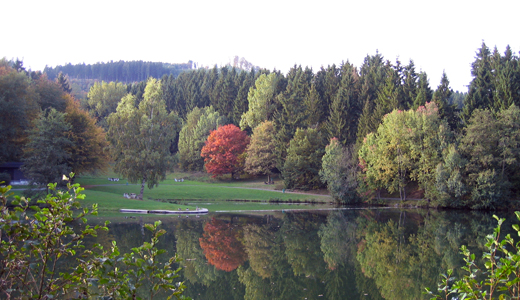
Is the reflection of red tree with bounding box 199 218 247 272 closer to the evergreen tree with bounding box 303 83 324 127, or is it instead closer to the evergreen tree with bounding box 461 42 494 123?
the evergreen tree with bounding box 461 42 494 123

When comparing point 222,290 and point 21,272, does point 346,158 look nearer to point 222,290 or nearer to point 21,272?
point 222,290

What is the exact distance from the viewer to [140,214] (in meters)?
31.2

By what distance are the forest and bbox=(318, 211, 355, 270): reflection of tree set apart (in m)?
15.8

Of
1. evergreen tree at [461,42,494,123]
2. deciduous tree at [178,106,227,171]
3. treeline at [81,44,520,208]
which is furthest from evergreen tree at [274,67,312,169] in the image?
evergreen tree at [461,42,494,123]

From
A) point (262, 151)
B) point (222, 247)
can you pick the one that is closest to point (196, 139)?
point (262, 151)

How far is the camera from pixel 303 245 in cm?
2127

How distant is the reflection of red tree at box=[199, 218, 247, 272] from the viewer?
17.0 m

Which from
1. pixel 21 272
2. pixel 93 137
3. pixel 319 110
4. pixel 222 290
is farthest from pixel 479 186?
pixel 21 272

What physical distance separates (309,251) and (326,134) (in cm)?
4185

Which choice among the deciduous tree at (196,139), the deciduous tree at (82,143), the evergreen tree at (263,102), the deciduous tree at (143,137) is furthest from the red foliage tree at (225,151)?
the deciduous tree at (143,137)

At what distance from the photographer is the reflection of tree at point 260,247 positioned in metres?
16.2

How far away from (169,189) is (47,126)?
705 inches

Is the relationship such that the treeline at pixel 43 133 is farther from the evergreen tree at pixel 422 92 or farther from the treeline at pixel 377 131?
the evergreen tree at pixel 422 92

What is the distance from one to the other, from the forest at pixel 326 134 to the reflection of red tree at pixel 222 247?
44.7ft
